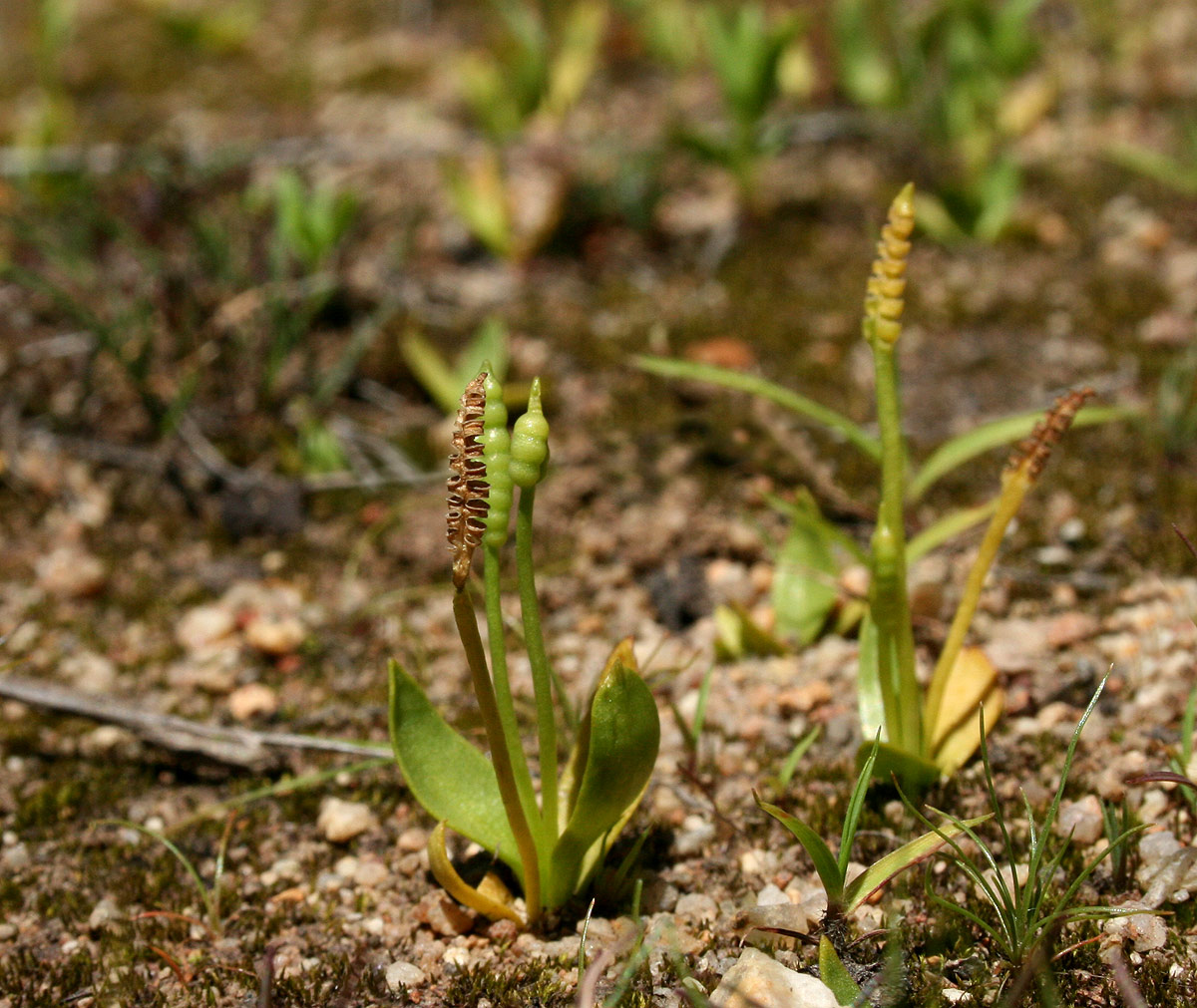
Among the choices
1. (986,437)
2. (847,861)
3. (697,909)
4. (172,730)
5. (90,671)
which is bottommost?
(90,671)

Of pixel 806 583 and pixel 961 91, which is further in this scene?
pixel 961 91

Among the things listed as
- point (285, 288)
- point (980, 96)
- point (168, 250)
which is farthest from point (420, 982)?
point (980, 96)

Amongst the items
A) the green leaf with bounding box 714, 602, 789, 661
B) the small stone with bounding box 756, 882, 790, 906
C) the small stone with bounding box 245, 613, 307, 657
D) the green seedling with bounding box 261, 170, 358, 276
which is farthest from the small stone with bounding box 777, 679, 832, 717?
the green seedling with bounding box 261, 170, 358, 276

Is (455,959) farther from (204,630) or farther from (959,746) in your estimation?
(204,630)

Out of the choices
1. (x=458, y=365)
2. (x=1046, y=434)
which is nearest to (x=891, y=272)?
(x=1046, y=434)

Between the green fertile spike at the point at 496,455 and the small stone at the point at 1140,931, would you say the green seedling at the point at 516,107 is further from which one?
the small stone at the point at 1140,931

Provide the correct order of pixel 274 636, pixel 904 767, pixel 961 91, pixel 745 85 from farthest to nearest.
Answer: pixel 961 91
pixel 745 85
pixel 274 636
pixel 904 767
